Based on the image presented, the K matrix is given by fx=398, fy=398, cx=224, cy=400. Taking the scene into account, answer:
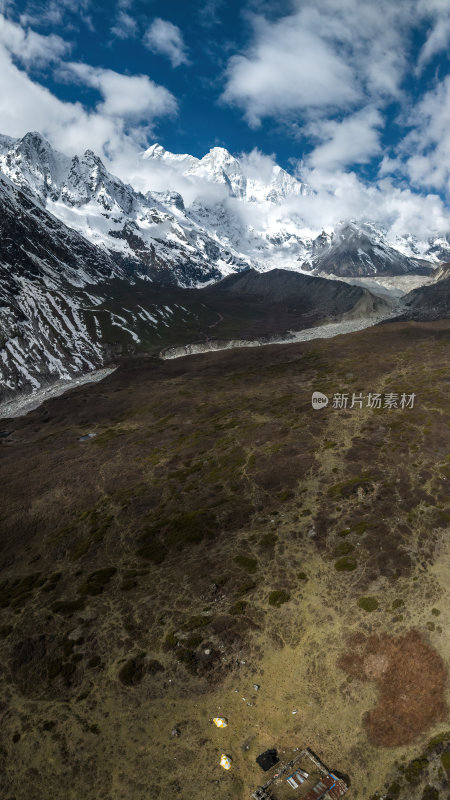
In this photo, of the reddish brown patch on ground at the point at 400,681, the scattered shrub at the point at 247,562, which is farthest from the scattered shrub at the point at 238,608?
the reddish brown patch on ground at the point at 400,681

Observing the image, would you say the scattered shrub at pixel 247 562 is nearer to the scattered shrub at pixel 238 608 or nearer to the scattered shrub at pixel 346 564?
the scattered shrub at pixel 238 608

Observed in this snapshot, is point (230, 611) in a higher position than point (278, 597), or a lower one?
higher

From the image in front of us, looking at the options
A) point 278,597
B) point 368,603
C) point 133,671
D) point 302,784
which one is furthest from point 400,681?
point 133,671

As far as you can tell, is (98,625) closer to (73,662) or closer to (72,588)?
(73,662)

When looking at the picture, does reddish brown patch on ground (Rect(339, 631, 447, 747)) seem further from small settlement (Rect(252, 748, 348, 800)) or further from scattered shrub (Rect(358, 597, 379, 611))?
small settlement (Rect(252, 748, 348, 800))

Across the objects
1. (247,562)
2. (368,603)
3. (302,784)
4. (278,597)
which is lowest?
(302,784)

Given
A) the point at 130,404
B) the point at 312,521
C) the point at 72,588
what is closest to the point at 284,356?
the point at 130,404

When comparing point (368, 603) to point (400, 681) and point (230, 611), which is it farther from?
point (230, 611)
